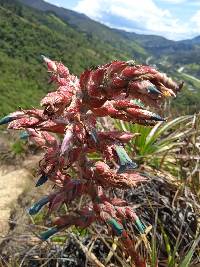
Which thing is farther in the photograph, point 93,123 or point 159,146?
point 159,146

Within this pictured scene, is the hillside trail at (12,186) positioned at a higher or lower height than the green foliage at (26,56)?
higher

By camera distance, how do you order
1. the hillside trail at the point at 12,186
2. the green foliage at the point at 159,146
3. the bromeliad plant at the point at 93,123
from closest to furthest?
the bromeliad plant at the point at 93,123, the green foliage at the point at 159,146, the hillside trail at the point at 12,186

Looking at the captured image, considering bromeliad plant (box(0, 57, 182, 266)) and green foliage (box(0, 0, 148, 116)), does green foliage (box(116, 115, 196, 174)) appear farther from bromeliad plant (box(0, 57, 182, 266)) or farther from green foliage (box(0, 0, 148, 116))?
green foliage (box(0, 0, 148, 116))

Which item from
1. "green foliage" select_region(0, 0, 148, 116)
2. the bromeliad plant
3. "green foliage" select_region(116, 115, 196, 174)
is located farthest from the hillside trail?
"green foliage" select_region(0, 0, 148, 116)

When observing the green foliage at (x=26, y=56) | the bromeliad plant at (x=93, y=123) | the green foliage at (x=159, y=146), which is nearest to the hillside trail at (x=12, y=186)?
the green foliage at (x=159, y=146)

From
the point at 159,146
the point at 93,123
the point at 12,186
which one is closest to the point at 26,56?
the point at 12,186

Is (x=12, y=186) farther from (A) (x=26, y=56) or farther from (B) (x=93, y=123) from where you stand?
(A) (x=26, y=56)

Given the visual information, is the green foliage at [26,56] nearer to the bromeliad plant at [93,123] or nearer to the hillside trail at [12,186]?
the hillside trail at [12,186]

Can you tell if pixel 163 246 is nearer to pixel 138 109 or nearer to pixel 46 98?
pixel 138 109
